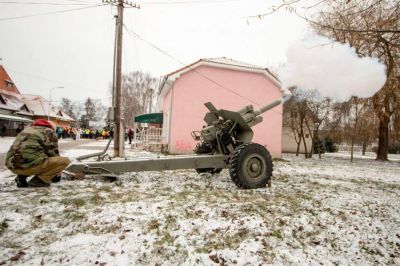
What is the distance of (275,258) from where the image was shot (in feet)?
11.2

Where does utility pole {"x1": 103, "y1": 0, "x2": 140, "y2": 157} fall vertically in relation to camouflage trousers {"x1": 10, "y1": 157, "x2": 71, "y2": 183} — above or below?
above

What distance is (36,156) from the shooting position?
16.6 ft

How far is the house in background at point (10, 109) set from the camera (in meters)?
37.8

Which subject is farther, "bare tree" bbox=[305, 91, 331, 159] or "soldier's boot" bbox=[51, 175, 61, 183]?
"bare tree" bbox=[305, 91, 331, 159]

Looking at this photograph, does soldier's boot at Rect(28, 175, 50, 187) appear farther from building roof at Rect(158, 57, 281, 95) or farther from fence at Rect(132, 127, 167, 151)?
fence at Rect(132, 127, 167, 151)

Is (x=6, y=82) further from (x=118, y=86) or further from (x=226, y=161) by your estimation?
(x=226, y=161)

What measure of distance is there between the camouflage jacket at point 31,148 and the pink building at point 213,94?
32.3ft

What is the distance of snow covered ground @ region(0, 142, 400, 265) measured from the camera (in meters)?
3.31

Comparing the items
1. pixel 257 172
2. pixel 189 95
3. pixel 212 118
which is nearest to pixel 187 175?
pixel 212 118

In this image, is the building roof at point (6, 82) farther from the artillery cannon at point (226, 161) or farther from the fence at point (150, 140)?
the artillery cannon at point (226, 161)

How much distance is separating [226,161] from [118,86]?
7600mm

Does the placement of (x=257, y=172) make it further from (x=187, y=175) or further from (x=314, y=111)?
(x=314, y=111)

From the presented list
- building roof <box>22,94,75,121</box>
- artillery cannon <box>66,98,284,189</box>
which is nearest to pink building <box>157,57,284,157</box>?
artillery cannon <box>66,98,284,189</box>

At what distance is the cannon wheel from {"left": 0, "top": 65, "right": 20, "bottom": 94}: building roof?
5047 centimetres
